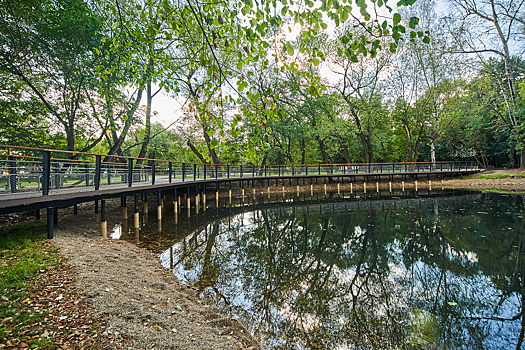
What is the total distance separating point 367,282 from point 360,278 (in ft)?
0.70

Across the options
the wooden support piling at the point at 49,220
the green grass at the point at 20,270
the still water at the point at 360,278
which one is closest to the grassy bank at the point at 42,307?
the green grass at the point at 20,270

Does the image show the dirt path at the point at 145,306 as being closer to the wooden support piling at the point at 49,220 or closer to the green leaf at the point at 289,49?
the wooden support piling at the point at 49,220

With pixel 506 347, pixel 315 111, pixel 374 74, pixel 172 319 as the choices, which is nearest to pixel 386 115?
pixel 374 74

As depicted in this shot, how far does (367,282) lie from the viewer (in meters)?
5.46

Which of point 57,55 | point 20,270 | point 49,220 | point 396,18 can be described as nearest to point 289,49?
point 396,18

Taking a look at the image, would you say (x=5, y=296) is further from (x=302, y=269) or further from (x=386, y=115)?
(x=386, y=115)

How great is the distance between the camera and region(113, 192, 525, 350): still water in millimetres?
3736

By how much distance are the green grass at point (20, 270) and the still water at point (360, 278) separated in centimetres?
245

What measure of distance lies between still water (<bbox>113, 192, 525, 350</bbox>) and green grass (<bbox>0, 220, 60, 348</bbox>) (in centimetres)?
245

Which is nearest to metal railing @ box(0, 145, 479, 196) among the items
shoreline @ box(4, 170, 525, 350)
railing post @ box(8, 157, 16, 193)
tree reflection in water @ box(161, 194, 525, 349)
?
railing post @ box(8, 157, 16, 193)

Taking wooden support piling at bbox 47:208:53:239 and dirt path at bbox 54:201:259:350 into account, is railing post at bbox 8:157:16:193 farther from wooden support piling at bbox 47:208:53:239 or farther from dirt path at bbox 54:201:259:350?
dirt path at bbox 54:201:259:350

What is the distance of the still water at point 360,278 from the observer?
374 cm

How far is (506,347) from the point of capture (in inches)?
135

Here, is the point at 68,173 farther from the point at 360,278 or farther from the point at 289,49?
the point at 360,278
